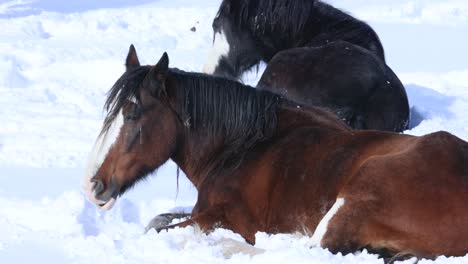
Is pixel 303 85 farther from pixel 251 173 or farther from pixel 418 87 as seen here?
pixel 418 87

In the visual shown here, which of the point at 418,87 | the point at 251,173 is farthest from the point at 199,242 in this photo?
the point at 418,87

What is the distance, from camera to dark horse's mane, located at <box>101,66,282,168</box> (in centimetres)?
452

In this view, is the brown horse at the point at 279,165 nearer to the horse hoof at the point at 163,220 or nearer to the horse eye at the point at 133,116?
the horse eye at the point at 133,116

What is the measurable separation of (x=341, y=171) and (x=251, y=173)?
0.56 metres

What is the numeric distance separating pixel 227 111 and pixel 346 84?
5.77 feet

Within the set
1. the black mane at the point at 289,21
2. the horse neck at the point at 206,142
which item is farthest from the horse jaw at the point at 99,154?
the black mane at the point at 289,21

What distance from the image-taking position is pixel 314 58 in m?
6.46

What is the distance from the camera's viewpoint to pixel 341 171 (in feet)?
13.1

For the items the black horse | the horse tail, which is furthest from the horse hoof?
the black horse

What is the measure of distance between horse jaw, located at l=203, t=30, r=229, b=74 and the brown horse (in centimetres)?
279

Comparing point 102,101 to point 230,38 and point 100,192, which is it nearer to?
point 230,38

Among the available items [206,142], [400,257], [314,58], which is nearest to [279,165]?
[206,142]

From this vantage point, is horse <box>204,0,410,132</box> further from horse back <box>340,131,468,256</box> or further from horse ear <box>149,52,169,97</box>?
horse back <box>340,131,468,256</box>

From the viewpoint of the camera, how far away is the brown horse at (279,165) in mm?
3566
